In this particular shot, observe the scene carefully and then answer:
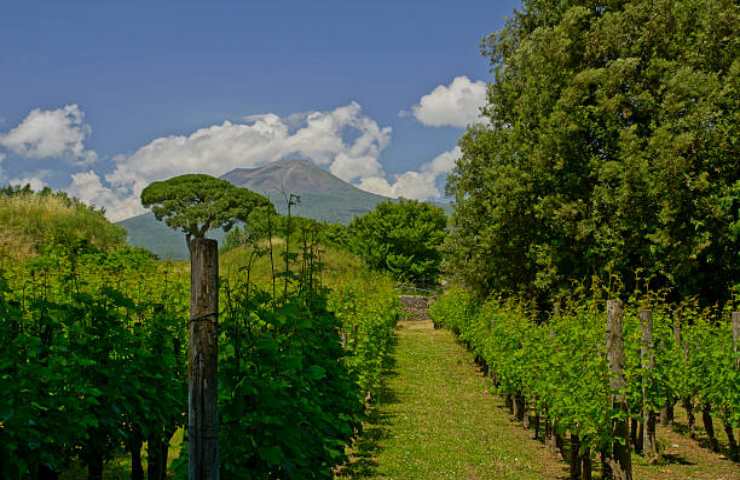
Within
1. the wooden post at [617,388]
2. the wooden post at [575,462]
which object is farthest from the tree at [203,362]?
the wooden post at [575,462]

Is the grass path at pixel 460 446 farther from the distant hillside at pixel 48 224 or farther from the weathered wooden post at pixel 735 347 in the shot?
the distant hillside at pixel 48 224

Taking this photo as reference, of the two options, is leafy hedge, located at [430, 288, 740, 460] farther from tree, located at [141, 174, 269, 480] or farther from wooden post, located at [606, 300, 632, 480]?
tree, located at [141, 174, 269, 480]

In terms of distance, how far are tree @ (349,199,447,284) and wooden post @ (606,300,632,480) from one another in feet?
177

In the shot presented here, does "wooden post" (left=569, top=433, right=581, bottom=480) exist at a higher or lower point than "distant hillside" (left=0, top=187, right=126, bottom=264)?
lower

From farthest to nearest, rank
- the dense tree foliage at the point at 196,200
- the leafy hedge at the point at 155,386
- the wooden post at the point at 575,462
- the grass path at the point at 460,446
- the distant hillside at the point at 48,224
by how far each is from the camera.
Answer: the dense tree foliage at the point at 196,200, the distant hillside at the point at 48,224, the grass path at the point at 460,446, the wooden post at the point at 575,462, the leafy hedge at the point at 155,386

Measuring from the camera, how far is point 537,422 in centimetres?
1356

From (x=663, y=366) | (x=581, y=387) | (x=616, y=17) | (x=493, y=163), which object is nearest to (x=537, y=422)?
(x=663, y=366)

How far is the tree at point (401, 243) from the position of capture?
6477cm

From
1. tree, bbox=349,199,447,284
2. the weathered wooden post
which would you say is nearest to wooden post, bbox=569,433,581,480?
the weathered wooden post

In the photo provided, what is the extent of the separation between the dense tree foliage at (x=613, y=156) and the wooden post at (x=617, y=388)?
10.8 metres

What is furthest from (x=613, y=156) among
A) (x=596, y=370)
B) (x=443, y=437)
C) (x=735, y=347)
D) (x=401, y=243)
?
(x=401, y=243)

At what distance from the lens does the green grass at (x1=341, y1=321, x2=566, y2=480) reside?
10547 mm

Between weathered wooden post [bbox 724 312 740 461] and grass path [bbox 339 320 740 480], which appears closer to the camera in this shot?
grass path [bbox 339 320 740 480]

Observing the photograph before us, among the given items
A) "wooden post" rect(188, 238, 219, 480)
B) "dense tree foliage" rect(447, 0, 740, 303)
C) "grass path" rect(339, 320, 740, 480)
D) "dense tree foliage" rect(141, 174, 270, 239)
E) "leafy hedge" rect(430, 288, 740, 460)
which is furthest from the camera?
"dense tree foliage" rect(141, 174, 270, 239)
